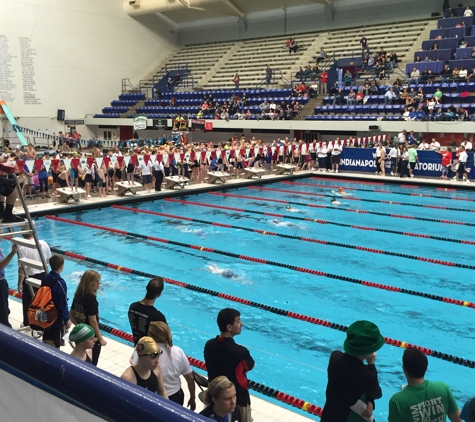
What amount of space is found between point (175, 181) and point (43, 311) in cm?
1176

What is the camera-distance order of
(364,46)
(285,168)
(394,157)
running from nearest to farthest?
(394,157) → (285,168) → (364,46)

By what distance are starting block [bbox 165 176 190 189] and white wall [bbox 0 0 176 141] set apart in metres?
16.7

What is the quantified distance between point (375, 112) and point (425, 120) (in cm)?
273

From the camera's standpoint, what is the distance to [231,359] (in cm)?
307

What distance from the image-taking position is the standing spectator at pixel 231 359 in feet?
10.1

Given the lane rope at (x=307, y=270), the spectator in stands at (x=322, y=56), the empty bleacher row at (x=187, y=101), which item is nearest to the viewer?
the lane rope at (x=307, y=270)

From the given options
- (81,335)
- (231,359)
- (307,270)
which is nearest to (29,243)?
(81,335)

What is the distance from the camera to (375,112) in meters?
22.6

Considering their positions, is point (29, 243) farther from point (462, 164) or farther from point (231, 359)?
point (462, 164)

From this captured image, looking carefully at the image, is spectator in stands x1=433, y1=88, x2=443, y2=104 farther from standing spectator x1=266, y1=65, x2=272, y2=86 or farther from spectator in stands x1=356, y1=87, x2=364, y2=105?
standing spectator x1=266, y1=65, x2=272, y2=86

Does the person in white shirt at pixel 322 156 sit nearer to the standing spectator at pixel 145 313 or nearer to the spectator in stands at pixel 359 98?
the spectator in stands at pixel 359 98

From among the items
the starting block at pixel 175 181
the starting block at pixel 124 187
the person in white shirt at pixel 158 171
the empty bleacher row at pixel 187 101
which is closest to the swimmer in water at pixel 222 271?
the starting block at pixel 124 187

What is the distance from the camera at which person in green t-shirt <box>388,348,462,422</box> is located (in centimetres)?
236

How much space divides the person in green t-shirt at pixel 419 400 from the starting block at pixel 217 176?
1477cm
